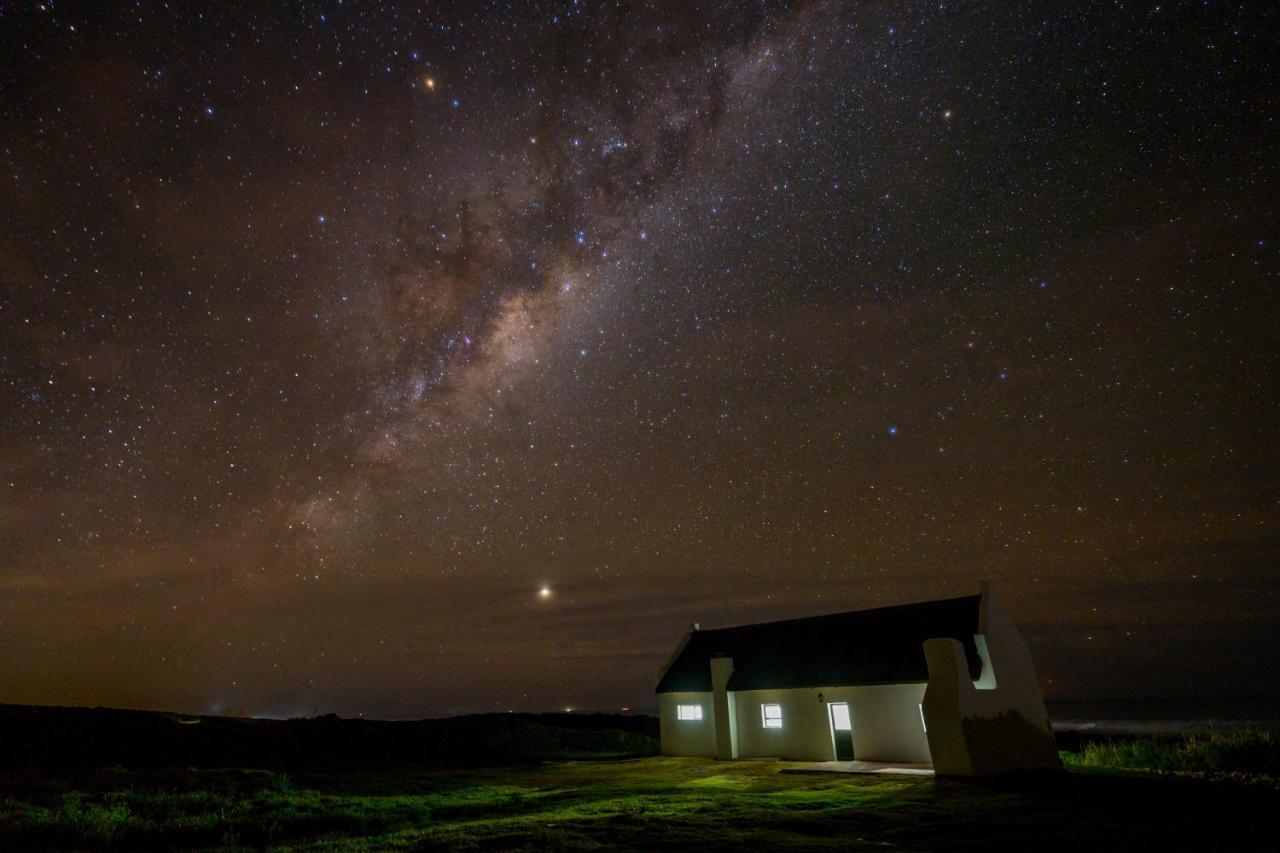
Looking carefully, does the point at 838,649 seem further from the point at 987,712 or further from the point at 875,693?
the point at 987,712

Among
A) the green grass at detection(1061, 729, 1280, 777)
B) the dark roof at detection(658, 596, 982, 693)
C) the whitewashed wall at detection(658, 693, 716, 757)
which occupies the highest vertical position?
the dark roof at detection(658, 596, 982, 693)

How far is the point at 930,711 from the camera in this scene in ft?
58.7

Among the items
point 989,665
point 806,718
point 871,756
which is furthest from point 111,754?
point 989,665

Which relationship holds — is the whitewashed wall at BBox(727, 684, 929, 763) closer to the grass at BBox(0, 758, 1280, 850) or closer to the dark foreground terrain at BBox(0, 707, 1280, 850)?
the dark foreground terrain at BBox(0, 707, 1280, 850)

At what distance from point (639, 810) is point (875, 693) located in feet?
33.3

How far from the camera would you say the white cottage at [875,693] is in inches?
703

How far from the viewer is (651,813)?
13391 millimetres

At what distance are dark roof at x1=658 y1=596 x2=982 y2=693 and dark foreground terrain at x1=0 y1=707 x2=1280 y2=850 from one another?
3179 mm

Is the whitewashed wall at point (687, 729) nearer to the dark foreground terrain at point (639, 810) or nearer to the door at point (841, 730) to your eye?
the dark foreground terrain at point (639, 810)

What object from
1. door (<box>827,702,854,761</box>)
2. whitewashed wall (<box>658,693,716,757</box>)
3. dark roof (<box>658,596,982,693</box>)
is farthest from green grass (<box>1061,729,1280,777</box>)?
whitewashed wall (<box>658,693,716,757</box>)

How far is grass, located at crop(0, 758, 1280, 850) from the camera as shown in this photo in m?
10.7

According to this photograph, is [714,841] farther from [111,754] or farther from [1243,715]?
[1243,715]

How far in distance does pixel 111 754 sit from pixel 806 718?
1125 inches

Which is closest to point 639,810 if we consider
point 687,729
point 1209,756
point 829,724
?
point 829,724
